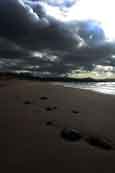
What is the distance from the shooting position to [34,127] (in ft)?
11.3

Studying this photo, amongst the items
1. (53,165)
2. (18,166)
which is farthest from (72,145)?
(18,166)

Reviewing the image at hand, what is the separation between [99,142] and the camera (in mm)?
2822

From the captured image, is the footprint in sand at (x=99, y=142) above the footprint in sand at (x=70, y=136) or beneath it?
beneath

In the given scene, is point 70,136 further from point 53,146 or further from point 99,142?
point 99,142

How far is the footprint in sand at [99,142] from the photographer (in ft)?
8.83

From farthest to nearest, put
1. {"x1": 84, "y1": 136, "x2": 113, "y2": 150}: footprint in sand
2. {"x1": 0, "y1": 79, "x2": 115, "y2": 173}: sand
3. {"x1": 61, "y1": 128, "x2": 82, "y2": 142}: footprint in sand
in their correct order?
{"x1": 61, "y1": 128, "x2": 82, "y2": 142}: footprint in sand, {"x1": 84, "y1": 136, "x2": 113, "y2": 150}: footprint in sand, {"x1": 0, "y1": 79, "x2": 115, "y2": 173}: sand

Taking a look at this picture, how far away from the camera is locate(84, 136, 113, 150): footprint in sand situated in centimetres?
269

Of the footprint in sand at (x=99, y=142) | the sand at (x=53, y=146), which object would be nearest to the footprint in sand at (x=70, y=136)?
the sand at (x=53, y=146)

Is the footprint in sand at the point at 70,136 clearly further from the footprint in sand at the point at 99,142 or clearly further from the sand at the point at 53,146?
the footprint in sand at the point at 99,142

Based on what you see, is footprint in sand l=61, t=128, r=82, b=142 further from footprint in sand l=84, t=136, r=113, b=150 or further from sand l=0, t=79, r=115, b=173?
footprint in sand l=84, t=136, r=113, b=150

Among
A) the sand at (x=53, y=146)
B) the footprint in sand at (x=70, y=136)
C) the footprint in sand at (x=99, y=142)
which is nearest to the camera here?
the sand at (x=53, y=146)

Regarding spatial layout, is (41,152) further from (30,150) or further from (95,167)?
(95,167)

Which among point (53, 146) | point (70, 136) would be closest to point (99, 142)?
point (70, 136)

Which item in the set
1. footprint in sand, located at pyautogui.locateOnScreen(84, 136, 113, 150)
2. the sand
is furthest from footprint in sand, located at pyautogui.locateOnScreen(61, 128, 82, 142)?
footprint in sand, located at pyautogui.locateOnScreen(84, 136, 113, 150)
